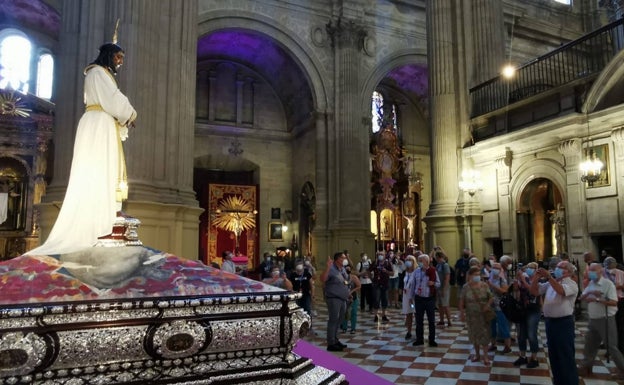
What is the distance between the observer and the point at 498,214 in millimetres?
12586

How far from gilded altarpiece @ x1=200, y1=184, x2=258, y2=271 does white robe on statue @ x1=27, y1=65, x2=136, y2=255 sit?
765 inches

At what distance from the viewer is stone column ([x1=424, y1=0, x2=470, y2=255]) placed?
42.4ft

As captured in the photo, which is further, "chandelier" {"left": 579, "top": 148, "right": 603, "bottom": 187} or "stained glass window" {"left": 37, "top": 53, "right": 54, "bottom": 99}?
"stained glass window" {"left": 37, "top": 53, "right": 54, "bottom": 99}

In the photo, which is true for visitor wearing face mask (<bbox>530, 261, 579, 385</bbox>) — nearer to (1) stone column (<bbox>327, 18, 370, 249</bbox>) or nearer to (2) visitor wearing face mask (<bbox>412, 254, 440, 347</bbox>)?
(2) visitor wearing face mask (<bbox>412, 254, 440, 347</bbox>)

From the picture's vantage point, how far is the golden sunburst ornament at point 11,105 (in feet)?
58.7

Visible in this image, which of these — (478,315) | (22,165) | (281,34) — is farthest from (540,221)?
(22,165)

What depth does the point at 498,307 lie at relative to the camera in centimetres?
741

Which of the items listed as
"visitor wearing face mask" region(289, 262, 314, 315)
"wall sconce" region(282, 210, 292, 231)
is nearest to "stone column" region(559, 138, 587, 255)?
"visitor wearing face mask" region(289, 262, 314, 315)

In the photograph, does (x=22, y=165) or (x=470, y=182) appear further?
(x=22, y=165)

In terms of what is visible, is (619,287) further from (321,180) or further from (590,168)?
(321,180)

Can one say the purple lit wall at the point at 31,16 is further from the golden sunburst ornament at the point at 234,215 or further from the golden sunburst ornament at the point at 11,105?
the golden sunburst ornament at the point at 234,215

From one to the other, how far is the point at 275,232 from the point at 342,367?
18375mm

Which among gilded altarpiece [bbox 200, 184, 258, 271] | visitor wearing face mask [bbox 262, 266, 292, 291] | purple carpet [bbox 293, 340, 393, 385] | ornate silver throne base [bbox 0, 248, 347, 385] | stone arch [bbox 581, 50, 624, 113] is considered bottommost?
purple carpet [bbox 293, 340, 393, 385]

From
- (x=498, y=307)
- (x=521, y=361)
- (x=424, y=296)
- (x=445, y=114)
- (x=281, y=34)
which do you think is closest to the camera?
(x=521, y=361)
